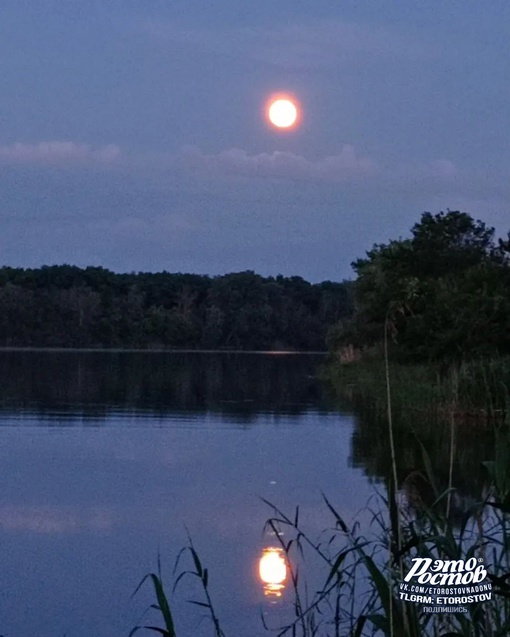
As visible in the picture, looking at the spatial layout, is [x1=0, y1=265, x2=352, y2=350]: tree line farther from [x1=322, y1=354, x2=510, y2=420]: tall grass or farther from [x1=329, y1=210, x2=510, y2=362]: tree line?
[x1=322, y1=354, x2=510, y2=420]: tall grass

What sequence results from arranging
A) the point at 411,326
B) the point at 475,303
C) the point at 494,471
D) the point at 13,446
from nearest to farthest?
the point at 494,471
the point at 13,446
the point at 475,303
the point at 411,326

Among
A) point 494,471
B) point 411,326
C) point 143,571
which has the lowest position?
point 143,571

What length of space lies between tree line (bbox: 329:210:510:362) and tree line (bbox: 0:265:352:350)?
57.9 m

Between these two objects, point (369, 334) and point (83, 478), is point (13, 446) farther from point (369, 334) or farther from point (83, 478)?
point (369, 334)

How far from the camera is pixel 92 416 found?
26.8 metres

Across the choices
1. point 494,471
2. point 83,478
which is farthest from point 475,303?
point 494,471

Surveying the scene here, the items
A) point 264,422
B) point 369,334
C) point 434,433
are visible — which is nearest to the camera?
point 434,433

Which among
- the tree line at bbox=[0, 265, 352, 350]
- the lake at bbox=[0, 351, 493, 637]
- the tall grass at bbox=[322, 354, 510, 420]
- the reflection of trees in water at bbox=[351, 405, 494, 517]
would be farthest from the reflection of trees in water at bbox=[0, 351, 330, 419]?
the tree line at bbox=[0, 265, 352, 350]

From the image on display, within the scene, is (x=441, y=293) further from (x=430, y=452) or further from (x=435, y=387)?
(x=430, y=452)

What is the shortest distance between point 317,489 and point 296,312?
3996 inches

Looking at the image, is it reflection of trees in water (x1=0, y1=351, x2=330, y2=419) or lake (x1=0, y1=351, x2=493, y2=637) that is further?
reflection of trees in water (x1=0, y1=351, x2=330, y2=419)

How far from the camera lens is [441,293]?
30297 mm

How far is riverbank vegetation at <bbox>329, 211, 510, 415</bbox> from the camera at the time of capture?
968 inches

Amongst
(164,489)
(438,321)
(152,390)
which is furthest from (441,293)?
(164,489)
